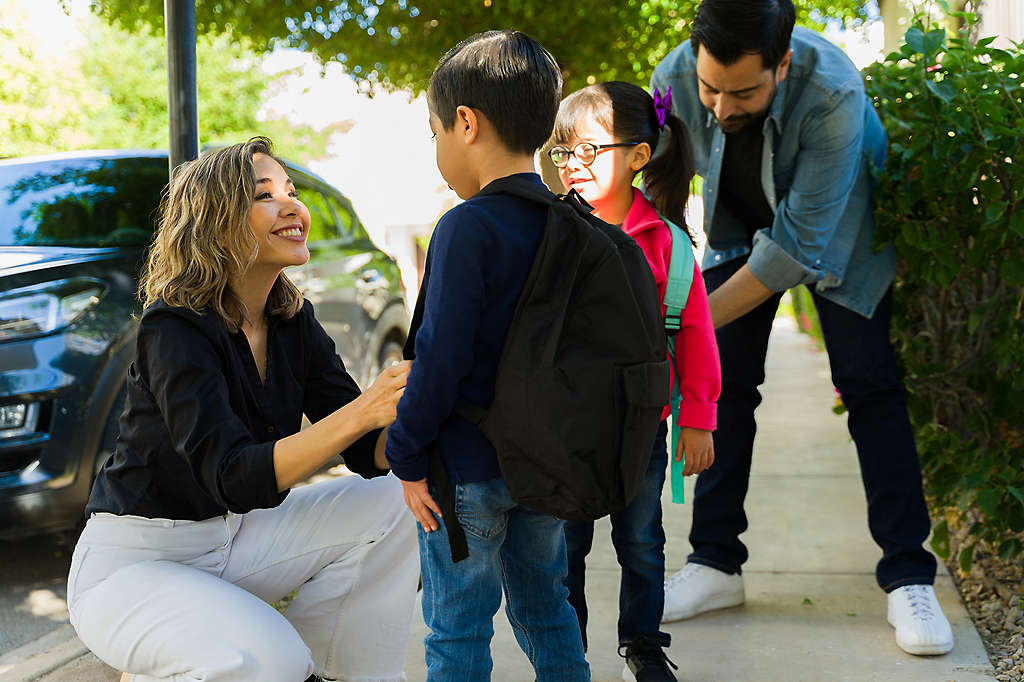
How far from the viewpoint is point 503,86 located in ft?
6.23

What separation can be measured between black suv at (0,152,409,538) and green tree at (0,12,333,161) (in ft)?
26.4

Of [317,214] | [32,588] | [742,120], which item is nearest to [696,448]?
[742,120]

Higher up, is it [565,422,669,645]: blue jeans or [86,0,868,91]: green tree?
[86,0,868,91]: green tree

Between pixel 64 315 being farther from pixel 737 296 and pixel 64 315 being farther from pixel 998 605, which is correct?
pixel 998 605

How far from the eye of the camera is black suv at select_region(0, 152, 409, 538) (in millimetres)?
3236

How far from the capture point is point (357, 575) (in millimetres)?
2344

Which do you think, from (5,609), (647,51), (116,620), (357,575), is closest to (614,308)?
(357,575)

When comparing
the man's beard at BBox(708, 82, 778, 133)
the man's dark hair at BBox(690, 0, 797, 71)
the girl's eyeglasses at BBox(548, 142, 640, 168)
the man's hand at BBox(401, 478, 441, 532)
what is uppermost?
the man's dark hair at BBox(690, 0, 797, 71)

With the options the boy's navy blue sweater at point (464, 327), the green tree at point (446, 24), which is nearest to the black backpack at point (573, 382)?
the boy's navy blue sweater at point (464, 327)

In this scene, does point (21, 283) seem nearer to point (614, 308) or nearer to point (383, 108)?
point (614, 308)

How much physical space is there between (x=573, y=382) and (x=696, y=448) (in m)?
0.79

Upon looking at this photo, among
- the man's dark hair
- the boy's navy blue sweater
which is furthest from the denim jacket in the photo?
the boy's navy blue sweater

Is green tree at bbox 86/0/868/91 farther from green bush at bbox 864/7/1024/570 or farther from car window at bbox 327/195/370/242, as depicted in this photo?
green bush at bbox 864/7/1024/570

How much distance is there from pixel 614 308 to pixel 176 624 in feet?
3.41
